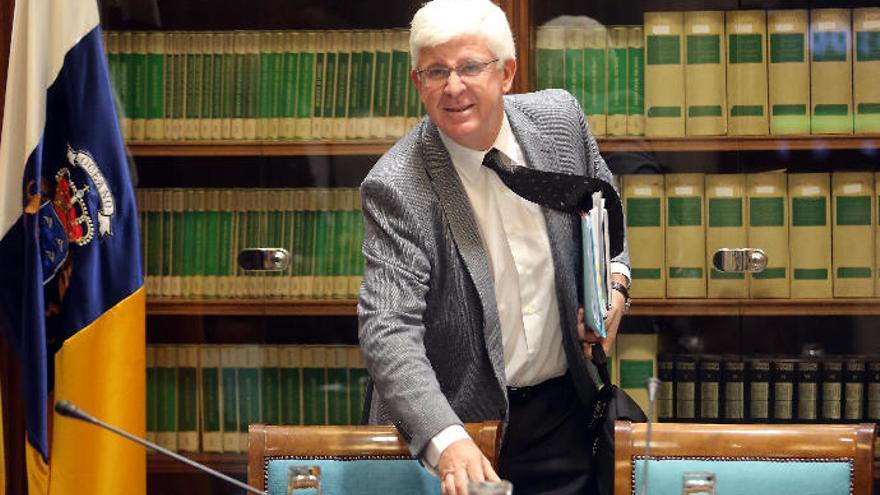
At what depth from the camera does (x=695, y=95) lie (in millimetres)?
3238

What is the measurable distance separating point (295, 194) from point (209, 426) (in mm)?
667

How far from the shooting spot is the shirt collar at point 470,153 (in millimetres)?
2232

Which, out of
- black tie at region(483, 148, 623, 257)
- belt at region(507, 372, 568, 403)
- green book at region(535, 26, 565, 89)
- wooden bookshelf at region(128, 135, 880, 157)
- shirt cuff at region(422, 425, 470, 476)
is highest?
green book at region(535, 26, 565, 89)

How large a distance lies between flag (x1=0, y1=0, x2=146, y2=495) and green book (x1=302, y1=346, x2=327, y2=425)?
0.58 m

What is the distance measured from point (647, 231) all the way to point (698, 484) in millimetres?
1546

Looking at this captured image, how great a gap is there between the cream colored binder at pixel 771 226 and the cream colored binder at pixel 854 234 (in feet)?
0.41

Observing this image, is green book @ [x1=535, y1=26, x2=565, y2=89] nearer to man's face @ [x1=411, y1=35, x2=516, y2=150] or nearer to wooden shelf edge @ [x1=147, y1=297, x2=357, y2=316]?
wooden shelf edge @ [x1=147, y1=297, x2=357, y2=316]

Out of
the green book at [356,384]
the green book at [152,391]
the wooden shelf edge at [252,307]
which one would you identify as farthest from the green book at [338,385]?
the green book at [152,391]

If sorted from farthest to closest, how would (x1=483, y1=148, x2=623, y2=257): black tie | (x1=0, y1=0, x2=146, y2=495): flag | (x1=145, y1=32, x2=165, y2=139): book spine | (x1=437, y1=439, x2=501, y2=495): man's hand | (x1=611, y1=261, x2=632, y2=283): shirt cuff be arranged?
(x1=145, y1=32, x2=165, y2=139): book spine < (x1=0, y1=0, x2=146, y2=495): flag < (x1=611, y1=261, x2=632, y2=283): shirt cuff < (x1=483, y1=148, x2=623, y2=257): black tie < (x1=437, y1=439, x2=501, y2=495): man's hand

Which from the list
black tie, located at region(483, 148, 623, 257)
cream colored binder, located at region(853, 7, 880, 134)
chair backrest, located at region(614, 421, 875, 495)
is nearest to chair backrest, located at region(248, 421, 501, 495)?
chair backrest, located at region(614, 421, 875, 495)

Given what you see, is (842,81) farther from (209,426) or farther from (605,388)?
(209,426)

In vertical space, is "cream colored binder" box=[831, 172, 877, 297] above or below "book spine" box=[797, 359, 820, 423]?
above

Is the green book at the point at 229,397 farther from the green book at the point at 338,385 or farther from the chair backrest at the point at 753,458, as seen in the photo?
the chair backrest at the point at 753,458

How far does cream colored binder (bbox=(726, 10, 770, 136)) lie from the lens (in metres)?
3.23
